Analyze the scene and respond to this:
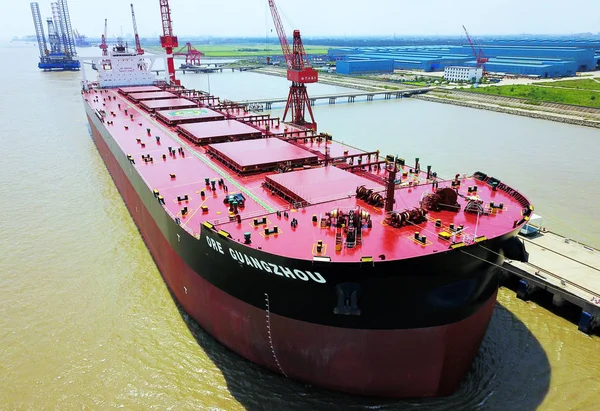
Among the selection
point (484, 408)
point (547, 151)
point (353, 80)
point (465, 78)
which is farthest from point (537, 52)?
point (484, 408)

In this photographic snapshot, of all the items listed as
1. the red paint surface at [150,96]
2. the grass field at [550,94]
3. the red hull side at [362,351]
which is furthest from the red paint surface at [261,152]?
the grass field at [550,94]

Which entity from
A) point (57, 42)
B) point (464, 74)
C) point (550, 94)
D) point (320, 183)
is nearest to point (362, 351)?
point (320, 183)

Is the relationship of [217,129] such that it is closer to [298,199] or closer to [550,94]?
[298,199]

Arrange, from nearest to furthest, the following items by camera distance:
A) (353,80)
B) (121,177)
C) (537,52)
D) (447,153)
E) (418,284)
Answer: (418,284) < (121,177) < (447,153) < (353,80) < (537,52)

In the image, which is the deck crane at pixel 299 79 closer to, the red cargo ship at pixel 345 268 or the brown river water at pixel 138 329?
the brown river water at pixel 138 329

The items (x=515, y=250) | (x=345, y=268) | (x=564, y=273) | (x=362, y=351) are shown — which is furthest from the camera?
(x=564, y=273)

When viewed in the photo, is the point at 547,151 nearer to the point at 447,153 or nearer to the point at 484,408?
the point at 447,153
